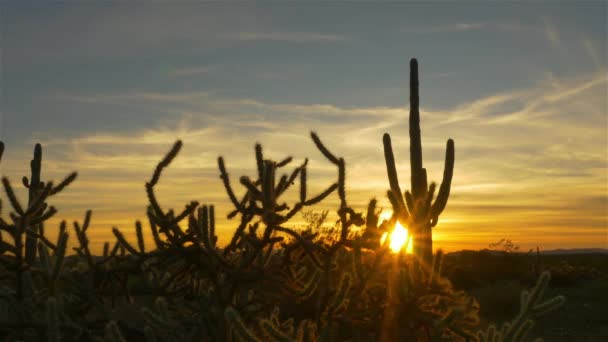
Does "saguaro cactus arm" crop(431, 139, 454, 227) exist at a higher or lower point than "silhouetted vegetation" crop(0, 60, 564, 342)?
higher

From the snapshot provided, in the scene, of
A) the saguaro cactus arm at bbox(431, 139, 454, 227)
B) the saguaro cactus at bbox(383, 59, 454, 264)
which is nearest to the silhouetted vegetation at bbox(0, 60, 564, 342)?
the saguaro cactus at bbox(383, 59, 454, 264)

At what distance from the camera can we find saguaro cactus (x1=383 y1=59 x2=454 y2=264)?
3034 mm

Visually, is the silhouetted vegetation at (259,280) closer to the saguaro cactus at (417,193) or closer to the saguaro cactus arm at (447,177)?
the saguaro cactus at (417,193)

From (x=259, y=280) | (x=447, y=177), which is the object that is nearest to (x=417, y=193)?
(x=447, y=177)

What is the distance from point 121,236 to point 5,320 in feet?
2.18

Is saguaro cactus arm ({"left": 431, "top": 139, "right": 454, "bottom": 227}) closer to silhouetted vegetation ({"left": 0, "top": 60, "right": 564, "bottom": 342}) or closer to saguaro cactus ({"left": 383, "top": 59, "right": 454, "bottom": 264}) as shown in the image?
saguaro cactus ({"left": 383, "top": 59, "right": 454, "bottom": 264})

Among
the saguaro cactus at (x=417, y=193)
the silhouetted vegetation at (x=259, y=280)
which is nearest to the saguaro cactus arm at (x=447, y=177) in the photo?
the saguaro cactus at (x=417, y=193)

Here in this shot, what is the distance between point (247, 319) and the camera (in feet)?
9.34

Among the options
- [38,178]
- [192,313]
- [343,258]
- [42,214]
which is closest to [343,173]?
[343,258]

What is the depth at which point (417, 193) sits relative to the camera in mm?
6801

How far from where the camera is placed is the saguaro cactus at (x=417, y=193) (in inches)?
119

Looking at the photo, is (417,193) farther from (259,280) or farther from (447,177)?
(259,280)

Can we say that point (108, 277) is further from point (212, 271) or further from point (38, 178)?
point (38, 178)

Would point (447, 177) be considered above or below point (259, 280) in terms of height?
above
